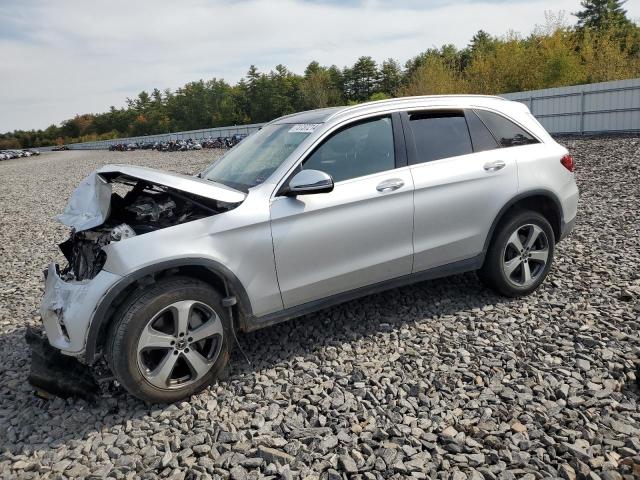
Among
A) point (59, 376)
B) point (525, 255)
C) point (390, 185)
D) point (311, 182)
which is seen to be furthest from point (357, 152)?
point (59, 376)

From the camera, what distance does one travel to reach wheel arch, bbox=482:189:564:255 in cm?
427

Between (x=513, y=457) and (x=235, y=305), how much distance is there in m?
1.98

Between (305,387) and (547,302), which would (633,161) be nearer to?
(547,302)

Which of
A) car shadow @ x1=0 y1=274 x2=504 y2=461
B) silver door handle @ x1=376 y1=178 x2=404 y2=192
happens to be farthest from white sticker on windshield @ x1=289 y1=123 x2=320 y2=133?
car shadow @ x1=0 y1=274 x2=504 y2=461

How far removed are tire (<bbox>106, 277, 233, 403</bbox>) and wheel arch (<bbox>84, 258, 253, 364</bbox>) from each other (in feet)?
0.24

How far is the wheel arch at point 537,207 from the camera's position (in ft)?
14.0

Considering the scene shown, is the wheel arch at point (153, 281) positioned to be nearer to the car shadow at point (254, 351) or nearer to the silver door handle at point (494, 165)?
the car shadow at point (254, 351)

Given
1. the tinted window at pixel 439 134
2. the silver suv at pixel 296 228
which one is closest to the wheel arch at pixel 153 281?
the silver suv at pixel 296 228

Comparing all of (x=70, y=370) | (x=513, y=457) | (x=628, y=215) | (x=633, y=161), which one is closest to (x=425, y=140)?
(x=513, y=457)

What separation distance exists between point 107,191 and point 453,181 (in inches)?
104

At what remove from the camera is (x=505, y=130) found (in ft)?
14.4

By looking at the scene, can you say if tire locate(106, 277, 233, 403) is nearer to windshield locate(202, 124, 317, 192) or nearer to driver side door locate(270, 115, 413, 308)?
driver side door locate(270, 115, 413, 308)

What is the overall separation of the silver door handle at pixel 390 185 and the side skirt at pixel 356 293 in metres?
0.73

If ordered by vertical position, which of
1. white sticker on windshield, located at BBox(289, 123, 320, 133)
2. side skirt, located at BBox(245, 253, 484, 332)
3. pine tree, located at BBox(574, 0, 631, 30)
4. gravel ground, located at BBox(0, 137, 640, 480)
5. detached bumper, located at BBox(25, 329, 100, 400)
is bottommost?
gravel ground, located at BBox(0, 137, 640, 480)
